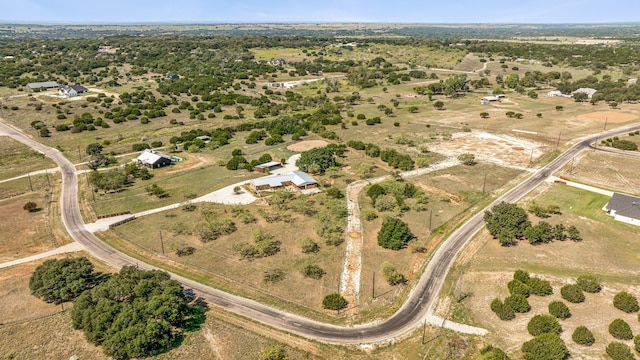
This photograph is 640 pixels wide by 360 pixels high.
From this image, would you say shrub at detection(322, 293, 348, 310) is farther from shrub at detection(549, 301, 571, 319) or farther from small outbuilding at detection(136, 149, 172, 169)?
small outbuilding at detection(136, 149, 172, 169)

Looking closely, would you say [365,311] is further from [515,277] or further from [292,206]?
[292,206]

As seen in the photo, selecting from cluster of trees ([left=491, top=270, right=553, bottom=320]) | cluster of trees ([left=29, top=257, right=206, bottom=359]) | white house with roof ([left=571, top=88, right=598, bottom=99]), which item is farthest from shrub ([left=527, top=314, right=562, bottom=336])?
white house with roof ([left=571, top=88, right=598, bottom=99])

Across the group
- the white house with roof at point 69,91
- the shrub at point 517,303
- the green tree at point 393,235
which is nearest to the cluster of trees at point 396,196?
the green tree at point 393,235

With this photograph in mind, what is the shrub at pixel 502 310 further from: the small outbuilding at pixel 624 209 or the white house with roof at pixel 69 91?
the white house with roof at pixel 69 91

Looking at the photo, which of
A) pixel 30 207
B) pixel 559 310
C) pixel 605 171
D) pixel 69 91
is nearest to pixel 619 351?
pixel 559 310

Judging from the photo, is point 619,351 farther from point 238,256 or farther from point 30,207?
point 30,207

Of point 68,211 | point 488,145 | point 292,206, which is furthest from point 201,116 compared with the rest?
point 488,145
